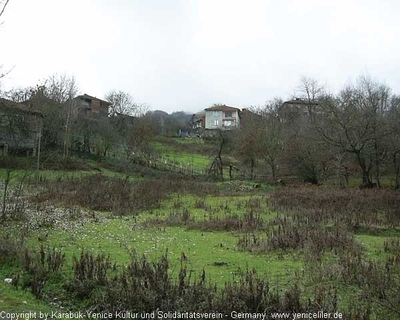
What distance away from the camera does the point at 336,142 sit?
41.5 metres

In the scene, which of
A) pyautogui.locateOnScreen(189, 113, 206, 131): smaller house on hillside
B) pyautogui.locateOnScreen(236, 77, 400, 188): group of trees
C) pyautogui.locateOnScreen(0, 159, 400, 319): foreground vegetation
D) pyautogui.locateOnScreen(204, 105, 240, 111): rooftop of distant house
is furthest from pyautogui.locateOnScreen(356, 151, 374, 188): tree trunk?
pyautogui.locateOnScreen(189, 113, 206, 131): smaller house on hillside

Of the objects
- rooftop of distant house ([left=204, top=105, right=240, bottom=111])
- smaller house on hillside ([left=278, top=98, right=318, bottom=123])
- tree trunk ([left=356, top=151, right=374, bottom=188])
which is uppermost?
rooftop of distant house ([left=204, top=105, right=240, bottom=111])

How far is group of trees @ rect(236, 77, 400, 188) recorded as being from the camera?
39.6 meters

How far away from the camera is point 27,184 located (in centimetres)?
2886

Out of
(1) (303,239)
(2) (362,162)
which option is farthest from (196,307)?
(2) (362,162)

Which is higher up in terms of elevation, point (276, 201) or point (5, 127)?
point (5, 127)

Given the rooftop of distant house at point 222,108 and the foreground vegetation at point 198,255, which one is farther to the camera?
the rooftop of distant house at point 222,108

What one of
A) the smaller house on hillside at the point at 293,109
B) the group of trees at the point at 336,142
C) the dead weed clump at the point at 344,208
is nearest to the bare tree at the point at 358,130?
the group of trees at the point at 336,142

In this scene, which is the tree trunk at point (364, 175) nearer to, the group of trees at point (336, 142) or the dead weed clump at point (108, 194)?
the group of trees at point (336, 142)

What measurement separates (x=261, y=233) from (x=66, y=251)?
7.36 m

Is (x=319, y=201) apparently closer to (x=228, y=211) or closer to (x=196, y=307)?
(x=228, y=211)

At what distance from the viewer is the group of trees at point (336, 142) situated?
3959 centimetres

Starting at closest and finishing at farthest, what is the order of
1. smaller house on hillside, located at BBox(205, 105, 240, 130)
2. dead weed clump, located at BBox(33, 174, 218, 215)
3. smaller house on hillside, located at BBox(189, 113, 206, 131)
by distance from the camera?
dead weed clump, located at BBox(33, 174, 218, 215) → smaller house on hillside, located at BBox(205, 105, 240, 130) → smaller house on hillside, located at BBox(189, 113, 206, 131)

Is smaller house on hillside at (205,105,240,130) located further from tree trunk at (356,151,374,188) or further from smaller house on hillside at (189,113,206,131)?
tree trunk at (356,151,374,188)
